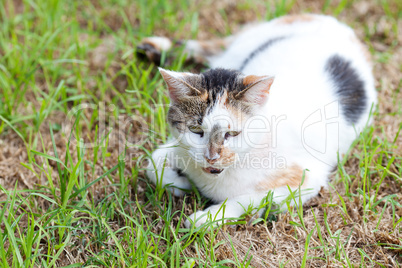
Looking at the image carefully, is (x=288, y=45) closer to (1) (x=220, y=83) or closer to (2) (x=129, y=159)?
(1) (x=220, y=83)

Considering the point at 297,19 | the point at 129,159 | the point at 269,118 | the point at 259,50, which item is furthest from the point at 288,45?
the point at 129,159

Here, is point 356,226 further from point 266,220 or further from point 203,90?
point 203,90

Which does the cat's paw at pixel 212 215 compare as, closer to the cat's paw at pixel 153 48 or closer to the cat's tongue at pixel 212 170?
the cat's tongue at pixel 212 170

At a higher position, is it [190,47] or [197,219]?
[190,47]

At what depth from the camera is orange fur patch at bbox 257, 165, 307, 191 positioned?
205cm

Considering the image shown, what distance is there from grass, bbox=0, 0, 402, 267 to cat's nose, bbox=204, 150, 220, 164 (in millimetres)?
297

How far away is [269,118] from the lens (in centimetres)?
199

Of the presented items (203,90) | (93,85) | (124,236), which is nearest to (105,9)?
(93,85)

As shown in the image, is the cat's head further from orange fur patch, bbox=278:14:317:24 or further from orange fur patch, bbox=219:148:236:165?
orange fur patch, bbox=278:14:317:24

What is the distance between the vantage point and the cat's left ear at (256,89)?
1.80 m

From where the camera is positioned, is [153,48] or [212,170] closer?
[212,170]

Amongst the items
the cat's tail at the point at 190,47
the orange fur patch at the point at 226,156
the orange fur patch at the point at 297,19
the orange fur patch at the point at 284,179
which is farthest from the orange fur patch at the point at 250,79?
the orange fur patch at the point at 297,19

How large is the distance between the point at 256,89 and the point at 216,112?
21 cm

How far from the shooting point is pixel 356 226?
2053mm
